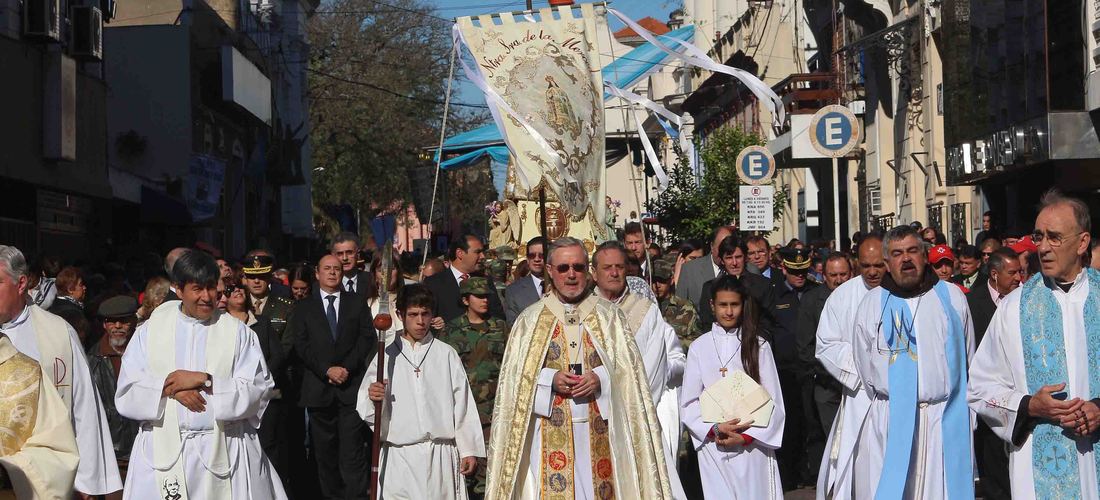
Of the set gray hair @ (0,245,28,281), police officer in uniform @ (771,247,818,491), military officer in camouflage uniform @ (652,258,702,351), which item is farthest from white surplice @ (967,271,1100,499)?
gray hair @ (0,245,28,281)

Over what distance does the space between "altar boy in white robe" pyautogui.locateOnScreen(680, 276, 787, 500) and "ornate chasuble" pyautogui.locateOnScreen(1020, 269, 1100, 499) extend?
2694 mm

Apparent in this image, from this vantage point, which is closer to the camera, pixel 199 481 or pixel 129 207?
pixel 199 481

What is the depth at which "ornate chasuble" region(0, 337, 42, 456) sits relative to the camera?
5.49 metres

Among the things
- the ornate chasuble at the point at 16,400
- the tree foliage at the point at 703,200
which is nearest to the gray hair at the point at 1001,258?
the ornate chasuble at the point at 16,400

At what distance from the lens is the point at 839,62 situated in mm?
32656

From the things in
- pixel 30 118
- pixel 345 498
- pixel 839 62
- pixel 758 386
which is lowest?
pixel 345 498

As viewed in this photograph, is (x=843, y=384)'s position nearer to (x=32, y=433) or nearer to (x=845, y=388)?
(x=845, y=388)

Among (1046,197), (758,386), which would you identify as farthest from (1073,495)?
(758,386)

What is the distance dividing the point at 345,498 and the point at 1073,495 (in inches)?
230

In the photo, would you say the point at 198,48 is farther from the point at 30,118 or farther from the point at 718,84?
the point at 718,84

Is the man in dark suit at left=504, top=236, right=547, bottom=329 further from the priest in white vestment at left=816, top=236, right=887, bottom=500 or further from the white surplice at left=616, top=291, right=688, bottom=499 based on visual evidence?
the priest in white vestment at left=816, top=236, right=887, bottom=500

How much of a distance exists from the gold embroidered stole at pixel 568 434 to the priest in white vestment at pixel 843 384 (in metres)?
1.71

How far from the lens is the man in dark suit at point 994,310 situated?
36.5ft

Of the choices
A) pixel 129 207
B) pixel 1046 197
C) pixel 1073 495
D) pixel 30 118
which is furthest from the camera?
pixel 129 207
